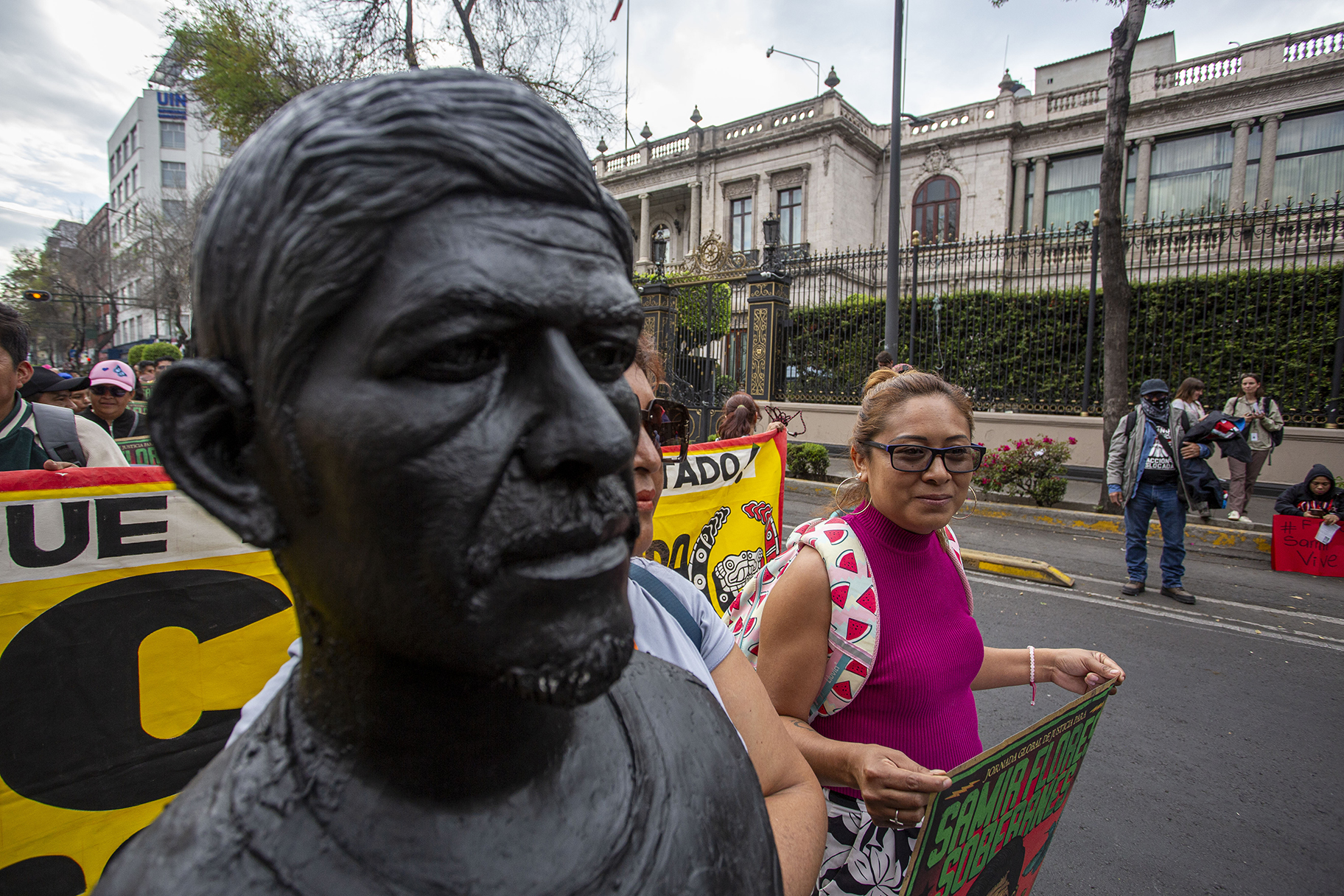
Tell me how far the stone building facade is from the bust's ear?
16899 mm

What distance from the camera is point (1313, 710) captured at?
167 inches

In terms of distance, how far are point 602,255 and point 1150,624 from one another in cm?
673

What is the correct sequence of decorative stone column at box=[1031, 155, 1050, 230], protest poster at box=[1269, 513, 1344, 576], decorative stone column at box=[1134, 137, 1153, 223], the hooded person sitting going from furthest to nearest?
decorative stone column at box=[1031, 155, 1050, 230]
decorative stone column at box=[1134, 137, 1153, 223]
the hooded person sitting
protest poster at box=[1269, 513, 1344, 576]

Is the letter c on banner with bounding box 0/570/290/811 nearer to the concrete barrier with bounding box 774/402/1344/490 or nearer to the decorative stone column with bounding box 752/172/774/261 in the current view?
the concrete barrier with bounding box 774/402/1344/490

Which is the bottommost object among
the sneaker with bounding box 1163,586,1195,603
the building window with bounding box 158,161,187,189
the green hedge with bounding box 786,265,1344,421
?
the sneaker with bounding box 1163,586,1195,603

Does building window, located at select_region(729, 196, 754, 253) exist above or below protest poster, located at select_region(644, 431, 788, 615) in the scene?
above

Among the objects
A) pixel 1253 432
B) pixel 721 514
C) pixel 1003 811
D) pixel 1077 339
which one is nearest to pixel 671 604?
pixel 1003 811

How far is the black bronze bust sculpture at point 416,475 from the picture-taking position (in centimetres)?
57

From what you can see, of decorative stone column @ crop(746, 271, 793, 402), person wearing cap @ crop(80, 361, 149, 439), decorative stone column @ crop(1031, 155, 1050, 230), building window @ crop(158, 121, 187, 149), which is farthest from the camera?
building window @ crop(158, 121, 187, 149)

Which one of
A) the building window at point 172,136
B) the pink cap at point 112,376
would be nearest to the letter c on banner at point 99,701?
the pink cap at point 112,376

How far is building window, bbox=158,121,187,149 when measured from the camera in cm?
5197

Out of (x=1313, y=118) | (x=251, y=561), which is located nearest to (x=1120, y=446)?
(x=251, y=561)

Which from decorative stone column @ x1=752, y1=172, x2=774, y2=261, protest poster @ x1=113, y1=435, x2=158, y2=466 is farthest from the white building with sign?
protest poster @ x1=113, y1=435, x2=158, y2=466

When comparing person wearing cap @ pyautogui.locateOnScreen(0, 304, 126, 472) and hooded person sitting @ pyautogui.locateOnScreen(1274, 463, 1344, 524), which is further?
hooded person sitting @ pyautogui.locateOnScreen(1274, 463, 1344, 524)
